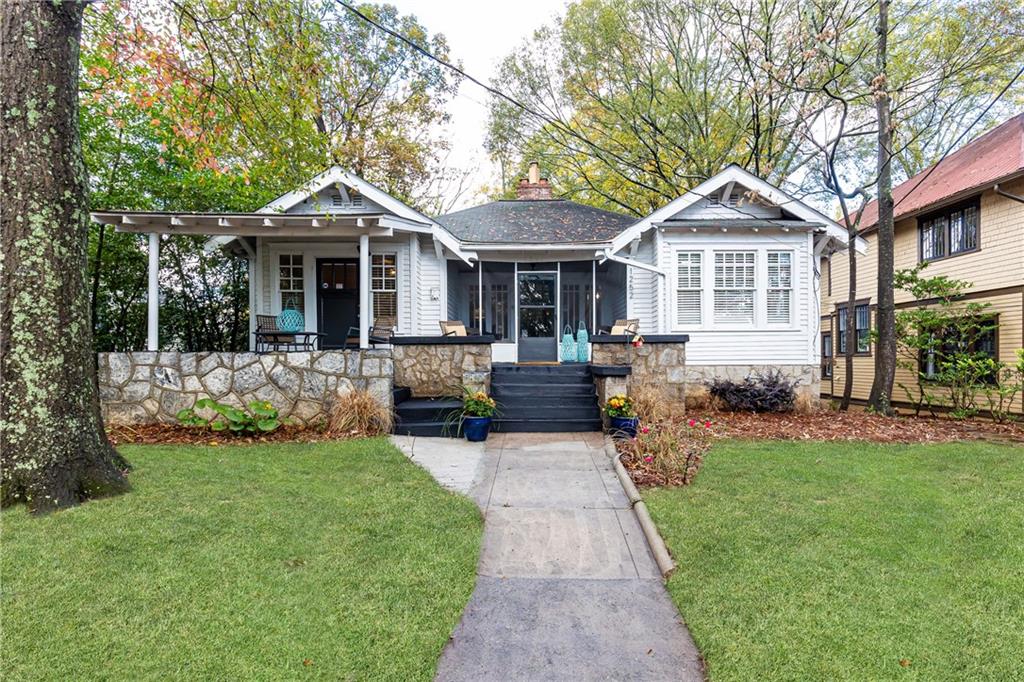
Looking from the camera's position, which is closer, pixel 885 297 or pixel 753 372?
pixel 885 297

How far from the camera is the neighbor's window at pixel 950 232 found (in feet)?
40.0

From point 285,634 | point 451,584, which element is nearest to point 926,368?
point 451,584

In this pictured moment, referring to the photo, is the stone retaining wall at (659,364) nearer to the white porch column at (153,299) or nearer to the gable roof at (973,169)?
the gable roof at (973,169)

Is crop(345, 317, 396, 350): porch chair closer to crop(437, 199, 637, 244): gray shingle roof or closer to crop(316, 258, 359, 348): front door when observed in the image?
crop(316, 258, 359, 348): front door

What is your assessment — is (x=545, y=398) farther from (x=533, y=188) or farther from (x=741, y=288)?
(x=533, y=188)

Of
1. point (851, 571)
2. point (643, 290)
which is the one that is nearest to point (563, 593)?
point (851, 571)

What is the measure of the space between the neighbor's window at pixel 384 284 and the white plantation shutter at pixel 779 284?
305 inches

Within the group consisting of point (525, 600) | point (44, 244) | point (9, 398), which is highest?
point (44, 244)

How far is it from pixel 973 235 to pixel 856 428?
26.3 ft

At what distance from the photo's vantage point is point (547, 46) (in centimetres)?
1673

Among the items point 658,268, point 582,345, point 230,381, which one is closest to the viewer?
point 230,381

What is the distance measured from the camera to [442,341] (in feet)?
27.4

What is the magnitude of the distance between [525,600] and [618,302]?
987 centimetres

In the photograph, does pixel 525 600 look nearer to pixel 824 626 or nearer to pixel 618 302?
pixel 824 626
